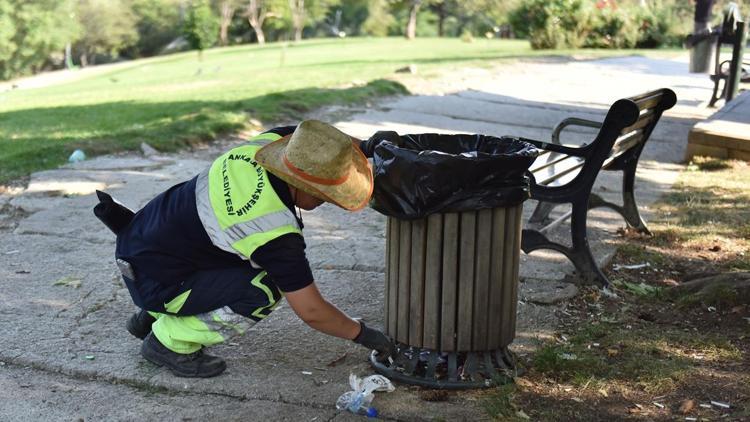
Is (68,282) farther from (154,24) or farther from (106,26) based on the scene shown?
(154,24)

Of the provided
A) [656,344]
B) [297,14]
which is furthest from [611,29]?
[297,14]

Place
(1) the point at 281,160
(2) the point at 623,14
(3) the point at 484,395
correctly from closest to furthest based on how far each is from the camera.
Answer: (1) the point at 281,160, (3) the point at 484,395, (2) the point at 623,14

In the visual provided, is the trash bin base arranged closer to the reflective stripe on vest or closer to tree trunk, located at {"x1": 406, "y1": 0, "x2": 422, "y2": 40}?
the reflective stripe on vest

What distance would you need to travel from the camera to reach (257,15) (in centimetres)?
6303

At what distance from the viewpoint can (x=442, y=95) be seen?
1276cm

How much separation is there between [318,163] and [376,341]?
2.76ft

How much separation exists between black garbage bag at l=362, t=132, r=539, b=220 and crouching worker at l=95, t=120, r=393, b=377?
16cm

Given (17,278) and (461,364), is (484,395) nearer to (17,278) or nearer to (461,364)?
(461,364)

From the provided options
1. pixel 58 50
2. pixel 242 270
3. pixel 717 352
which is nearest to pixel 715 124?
pixel 717 352

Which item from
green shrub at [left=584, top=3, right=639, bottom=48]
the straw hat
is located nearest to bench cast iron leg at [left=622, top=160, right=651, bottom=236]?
the straw hat

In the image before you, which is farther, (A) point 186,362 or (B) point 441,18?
(B) point 441,18

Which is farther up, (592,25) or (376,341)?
(592,25)

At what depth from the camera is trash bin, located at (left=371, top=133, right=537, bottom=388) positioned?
3.35 metres

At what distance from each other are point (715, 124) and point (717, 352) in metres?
4.97
